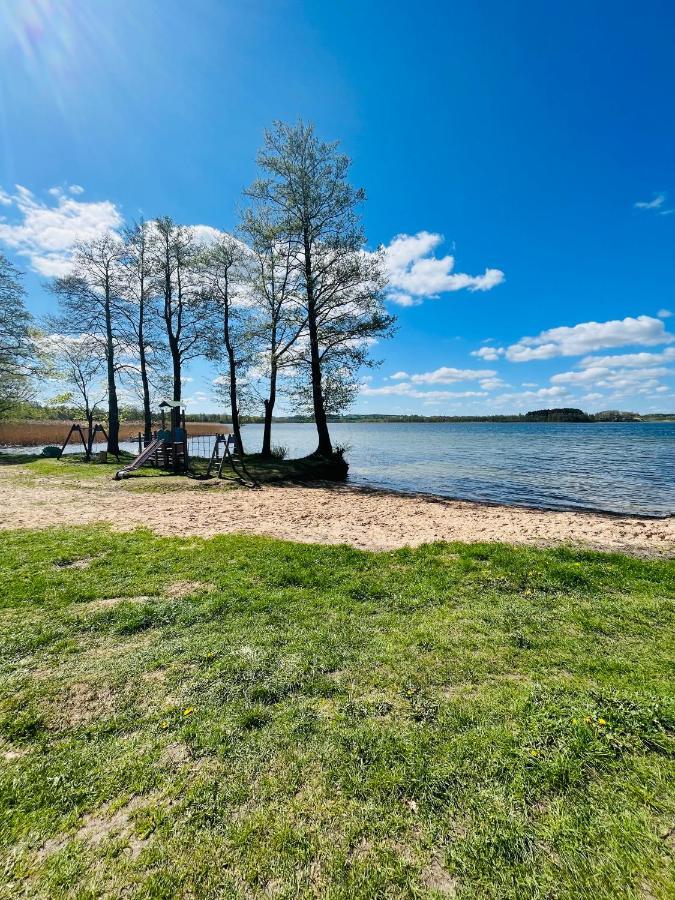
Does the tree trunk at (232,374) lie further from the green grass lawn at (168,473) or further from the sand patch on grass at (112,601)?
the sand patch on grass at (112,601)

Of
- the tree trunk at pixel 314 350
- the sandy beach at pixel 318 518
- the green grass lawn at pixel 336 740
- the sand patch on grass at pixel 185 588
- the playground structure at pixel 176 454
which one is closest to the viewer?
the green grass lawn at pixel 336 740

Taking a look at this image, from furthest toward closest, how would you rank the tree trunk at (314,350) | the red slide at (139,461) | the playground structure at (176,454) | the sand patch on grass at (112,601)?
1. the tree trunk at (314,350)
2. the playground structure at (176,454)
3. the red slide at (139,461)
4. the sand patch on grass at (112,601)

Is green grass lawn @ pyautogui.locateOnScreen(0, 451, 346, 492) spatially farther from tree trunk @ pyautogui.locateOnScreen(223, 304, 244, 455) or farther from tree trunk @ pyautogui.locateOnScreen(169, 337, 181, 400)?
tree trunk @ pyautogui.locateOnScreen(169, 337, 181, 400)

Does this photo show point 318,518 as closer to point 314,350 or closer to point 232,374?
point 314,350

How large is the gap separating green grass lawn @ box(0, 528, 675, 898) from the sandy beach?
2656mm

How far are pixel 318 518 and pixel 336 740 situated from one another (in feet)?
24.1

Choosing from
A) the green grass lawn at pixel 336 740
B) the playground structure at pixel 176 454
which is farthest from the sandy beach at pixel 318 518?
the playground structure at pixel 176 454

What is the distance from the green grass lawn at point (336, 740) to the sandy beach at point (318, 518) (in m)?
2.66

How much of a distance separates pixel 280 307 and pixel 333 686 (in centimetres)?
2057

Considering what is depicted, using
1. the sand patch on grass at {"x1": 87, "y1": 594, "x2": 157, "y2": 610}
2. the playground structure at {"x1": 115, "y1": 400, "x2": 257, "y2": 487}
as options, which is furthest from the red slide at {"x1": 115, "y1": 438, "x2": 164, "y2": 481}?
the sand patch on grass at {"x1": 87, "y1": 594, "x2": 157, "y2": 610}

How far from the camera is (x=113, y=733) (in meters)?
2.91

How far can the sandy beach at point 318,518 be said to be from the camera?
26.3 feet

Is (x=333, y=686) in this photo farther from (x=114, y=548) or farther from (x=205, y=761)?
(x=114, y=548)

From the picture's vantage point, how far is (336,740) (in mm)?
2816
